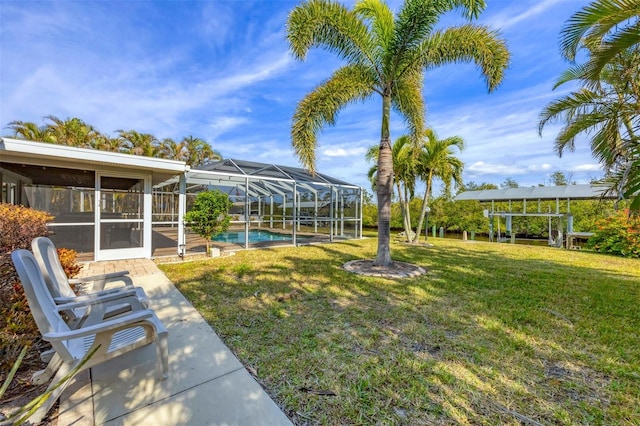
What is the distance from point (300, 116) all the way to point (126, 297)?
18.5 feet

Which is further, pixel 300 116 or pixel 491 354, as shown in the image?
pixel 300 116

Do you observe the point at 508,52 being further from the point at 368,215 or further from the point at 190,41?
the point at 368,215

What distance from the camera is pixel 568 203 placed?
14.5m

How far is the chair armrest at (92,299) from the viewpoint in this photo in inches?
106

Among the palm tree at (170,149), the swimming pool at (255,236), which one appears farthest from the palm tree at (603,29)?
the palm tree at (170,149)

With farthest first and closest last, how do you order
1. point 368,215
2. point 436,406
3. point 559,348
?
1. point 368,215
2. point 559,348
3. point 436,406

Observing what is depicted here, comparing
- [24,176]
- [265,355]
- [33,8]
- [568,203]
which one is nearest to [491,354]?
[265,355]

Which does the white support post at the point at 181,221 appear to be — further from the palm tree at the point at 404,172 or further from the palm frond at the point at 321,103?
the palm tree at the point at 404,172

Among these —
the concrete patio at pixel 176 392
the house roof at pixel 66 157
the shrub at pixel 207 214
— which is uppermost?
the house roof at pixel 66 157

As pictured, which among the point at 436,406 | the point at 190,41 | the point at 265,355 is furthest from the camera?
the point at 190,41

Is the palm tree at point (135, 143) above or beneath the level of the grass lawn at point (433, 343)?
above

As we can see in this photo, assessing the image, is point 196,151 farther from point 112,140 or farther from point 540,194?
point 540,194

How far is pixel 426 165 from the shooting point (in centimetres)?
1230

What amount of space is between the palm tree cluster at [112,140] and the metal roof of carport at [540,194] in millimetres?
22170
